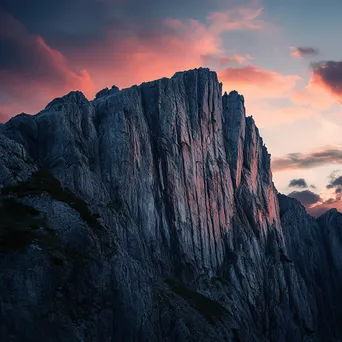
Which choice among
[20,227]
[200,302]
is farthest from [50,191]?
[200,302]

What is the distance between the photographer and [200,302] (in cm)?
11462

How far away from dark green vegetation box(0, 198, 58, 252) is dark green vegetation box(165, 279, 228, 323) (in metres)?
47.8

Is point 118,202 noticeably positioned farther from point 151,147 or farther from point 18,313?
point 18,313

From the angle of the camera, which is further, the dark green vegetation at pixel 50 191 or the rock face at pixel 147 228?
the dark green vegetation at pixel 50 191

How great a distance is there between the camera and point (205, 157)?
513ft

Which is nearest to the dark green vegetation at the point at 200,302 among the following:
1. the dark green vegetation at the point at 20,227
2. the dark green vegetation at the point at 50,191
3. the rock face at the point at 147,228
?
the rock face at the point at 147,228

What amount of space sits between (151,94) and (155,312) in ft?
268

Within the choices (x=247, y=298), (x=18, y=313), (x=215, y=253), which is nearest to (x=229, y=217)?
(x=215, y=253)

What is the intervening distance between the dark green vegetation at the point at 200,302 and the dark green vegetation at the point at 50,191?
118 feet

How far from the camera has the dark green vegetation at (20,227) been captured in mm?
66000

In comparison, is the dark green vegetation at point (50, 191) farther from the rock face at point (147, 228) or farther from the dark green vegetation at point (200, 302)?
the dark green vegetation at point (200, 302)

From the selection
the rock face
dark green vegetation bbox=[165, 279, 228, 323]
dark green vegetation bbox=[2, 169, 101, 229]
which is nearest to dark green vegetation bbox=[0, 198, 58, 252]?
the rock face

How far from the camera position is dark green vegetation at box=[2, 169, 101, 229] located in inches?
3211

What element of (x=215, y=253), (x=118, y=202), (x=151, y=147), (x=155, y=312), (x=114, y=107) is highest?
(x=114, y=107)
